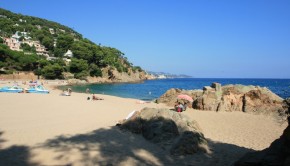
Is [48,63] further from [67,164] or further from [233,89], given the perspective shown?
[67,164]

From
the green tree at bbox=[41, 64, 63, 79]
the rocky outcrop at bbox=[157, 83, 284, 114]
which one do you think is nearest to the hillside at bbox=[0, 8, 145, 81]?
the green tree at bbox=[41, 64, 63, 79]

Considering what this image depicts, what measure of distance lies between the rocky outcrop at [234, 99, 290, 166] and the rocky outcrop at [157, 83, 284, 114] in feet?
54.1

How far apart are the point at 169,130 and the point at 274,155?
5.29 m

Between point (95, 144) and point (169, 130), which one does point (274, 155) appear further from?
point (95, 144)

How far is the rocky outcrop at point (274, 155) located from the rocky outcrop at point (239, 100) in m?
16.5

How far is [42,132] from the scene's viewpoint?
11.8m

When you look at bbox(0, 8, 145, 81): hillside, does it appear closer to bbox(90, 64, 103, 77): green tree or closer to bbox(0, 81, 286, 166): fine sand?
bbox(90, 64, 103, 77): green tree

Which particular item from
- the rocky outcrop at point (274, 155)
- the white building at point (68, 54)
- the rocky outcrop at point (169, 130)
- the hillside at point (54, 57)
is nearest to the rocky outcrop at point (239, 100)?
A: the rocky outcrop at point (169, 130)

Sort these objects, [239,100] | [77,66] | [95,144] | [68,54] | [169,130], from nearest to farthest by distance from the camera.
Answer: [95,144] → [169,130] → [239,100] → [77,66] → [68,54]

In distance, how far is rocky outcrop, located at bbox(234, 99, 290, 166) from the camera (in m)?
5.89

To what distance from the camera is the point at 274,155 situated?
6.21m

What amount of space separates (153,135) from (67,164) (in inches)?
167

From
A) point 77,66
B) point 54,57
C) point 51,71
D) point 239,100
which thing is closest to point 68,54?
point 54,57

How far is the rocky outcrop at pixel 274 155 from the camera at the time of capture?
5.89 meters
